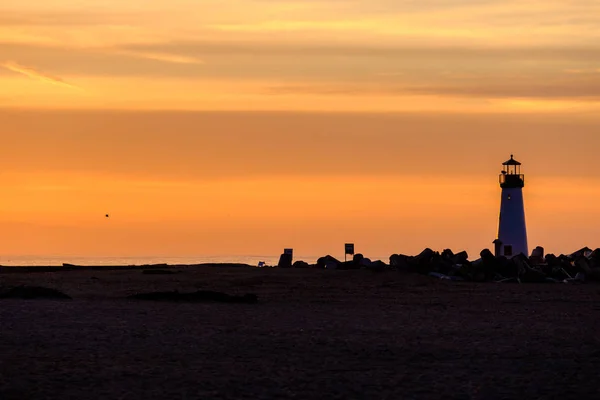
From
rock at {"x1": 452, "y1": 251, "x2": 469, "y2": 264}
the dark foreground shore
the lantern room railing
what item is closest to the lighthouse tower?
the lantern room railing

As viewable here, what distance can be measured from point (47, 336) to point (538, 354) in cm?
765

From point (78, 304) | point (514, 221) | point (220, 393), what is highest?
point (514, 221)

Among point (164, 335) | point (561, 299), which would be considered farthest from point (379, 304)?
point (164, 335)

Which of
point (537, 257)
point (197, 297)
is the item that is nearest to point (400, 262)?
point (537, 257)

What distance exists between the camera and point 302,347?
18.8 meters

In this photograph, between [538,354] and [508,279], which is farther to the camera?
[508,279]

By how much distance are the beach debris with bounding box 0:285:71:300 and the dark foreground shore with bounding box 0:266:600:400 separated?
2.41ft

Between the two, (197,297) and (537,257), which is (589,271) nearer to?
(537,257)

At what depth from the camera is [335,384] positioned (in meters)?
15.1

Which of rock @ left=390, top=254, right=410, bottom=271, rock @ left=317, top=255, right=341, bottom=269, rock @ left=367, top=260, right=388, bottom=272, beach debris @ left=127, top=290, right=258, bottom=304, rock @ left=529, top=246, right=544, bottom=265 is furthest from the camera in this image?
rock @ left=529, top=246, right=544, bottom=265

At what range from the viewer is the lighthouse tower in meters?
61.5

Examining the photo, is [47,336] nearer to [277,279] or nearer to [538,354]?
[538,354]

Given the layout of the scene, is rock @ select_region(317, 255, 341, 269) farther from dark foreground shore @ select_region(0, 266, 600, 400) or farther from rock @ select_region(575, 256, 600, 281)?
dark foreground shore @ select_region(0, 266, 600, 400)

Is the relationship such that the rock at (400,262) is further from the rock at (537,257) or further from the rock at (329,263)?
the rock at (537,257)
